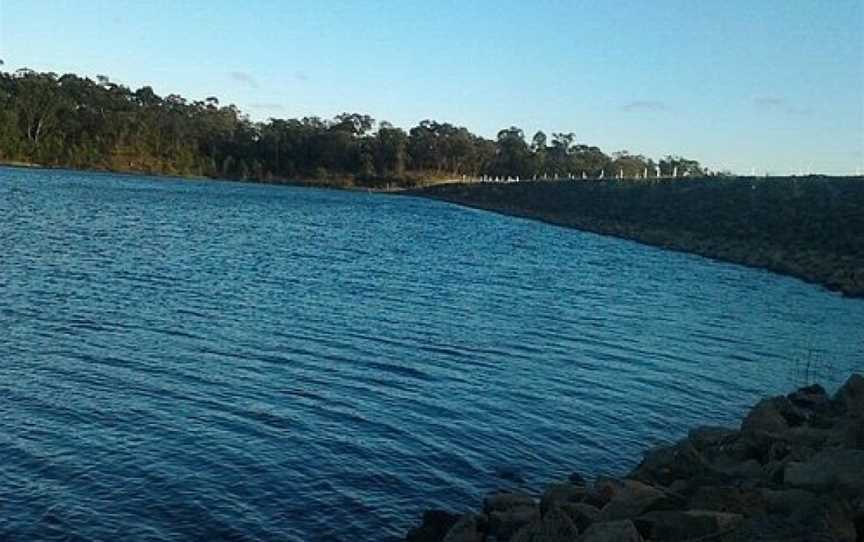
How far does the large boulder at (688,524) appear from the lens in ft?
27.4

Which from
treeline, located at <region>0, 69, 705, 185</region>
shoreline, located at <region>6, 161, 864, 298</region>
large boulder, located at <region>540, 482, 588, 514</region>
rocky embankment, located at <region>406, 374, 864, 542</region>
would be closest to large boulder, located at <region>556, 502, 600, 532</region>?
rocky embankment, located at <region>406, 374, 864, 542</region>

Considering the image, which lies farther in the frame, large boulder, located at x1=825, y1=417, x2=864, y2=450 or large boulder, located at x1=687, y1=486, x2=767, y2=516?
large boulder, located at x1=825, y1=417, x2=864, y2=450

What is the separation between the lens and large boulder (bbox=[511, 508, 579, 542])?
9.16 meters

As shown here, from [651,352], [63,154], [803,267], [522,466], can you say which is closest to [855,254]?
[803,267]

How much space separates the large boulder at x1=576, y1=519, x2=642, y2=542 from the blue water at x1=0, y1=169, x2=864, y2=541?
3.53 meters

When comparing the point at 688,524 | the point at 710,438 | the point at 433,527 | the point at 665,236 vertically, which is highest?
the point at 665,236

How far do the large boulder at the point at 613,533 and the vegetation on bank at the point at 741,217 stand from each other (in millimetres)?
35472

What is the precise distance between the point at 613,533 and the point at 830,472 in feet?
8.73

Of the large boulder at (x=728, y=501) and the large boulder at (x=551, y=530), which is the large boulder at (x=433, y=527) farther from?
the large boulder at (x=728, y=501)

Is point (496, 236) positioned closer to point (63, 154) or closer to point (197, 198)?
point (197, 198)

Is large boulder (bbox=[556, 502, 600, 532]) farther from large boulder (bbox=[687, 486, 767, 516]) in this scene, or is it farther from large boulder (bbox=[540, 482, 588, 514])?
large boulder (bbox=[687, 486, 767, 516])

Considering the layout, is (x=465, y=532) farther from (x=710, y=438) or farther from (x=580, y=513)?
(x=710, y=438)

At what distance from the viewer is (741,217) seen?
71.6 m

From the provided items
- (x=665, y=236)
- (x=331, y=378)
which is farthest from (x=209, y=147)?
(x=331, y=378)
